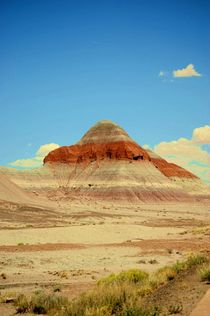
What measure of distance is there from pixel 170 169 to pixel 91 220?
123m

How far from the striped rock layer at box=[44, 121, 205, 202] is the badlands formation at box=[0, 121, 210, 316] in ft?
0.96

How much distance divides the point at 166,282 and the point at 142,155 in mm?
128531

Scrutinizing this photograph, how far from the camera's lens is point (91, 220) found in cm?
5584

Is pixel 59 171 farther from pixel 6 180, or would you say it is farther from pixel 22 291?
pixel 22 291

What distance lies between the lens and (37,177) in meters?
134

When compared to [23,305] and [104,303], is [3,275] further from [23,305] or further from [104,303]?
[104,303]

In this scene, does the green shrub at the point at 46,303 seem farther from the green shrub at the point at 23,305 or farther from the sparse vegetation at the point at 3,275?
the sparse vegetation at the point at 3,275

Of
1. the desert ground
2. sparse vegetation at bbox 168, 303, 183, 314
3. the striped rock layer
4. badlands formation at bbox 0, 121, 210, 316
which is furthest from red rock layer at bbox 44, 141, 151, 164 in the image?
sparse vegetation at bbox 168, 303, 183, 314

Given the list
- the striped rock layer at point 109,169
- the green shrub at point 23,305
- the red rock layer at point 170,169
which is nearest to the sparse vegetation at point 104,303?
the green shrub at point 23,305

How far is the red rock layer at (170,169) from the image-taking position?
17262 cm

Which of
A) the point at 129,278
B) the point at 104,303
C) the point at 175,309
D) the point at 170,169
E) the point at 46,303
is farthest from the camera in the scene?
the point at 170,169

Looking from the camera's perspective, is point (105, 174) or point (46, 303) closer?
point (46, 303)

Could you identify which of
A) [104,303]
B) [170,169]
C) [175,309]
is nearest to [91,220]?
[104,303]

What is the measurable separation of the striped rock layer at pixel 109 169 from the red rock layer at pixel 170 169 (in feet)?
85.8
